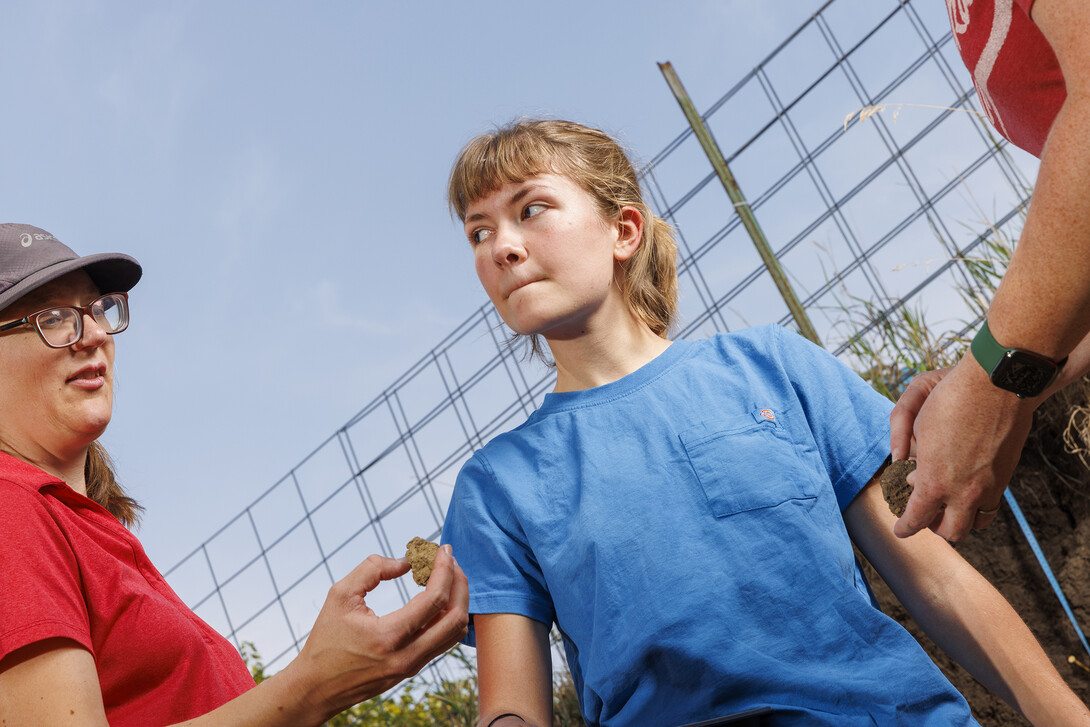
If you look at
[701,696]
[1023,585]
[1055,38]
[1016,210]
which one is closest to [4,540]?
[701,696]

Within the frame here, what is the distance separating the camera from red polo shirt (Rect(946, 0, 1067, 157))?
1.08 metres

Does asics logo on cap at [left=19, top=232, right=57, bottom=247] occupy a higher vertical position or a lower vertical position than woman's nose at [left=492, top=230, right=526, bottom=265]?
higher

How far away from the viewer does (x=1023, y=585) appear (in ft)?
9.73

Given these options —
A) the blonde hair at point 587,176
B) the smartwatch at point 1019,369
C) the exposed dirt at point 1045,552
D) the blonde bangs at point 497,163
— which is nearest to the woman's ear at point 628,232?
the blonde hair at point 587,176

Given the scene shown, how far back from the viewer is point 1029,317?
998 millimetres

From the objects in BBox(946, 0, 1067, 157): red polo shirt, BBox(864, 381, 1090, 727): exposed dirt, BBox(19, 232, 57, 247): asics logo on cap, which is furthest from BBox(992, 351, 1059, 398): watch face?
BBox(864, 381, 1090, 727): exposed dirt

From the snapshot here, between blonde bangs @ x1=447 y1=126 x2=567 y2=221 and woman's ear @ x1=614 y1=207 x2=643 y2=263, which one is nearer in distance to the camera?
blonde bangs @ x1=447 y1=126 x2=567 y2=221

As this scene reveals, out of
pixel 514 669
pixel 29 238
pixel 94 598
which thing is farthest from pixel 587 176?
pixel 94 598

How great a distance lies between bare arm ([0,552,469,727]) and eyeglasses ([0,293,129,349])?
25.4 inches

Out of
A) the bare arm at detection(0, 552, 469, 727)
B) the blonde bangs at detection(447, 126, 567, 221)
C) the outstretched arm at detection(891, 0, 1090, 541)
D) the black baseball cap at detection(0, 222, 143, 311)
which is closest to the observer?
the outstretched arm at detection(891, 0, 1090, 541)

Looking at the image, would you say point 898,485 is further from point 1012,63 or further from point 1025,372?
point 1012,63

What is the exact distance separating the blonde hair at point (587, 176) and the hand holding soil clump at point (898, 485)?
26.1 inches

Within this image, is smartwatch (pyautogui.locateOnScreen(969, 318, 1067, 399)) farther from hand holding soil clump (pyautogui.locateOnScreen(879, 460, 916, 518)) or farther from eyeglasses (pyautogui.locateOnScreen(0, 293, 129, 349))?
eyeglasses (pyautogui.locateOnScreen(0, 293, 129, 349))

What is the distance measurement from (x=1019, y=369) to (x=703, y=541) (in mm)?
612
